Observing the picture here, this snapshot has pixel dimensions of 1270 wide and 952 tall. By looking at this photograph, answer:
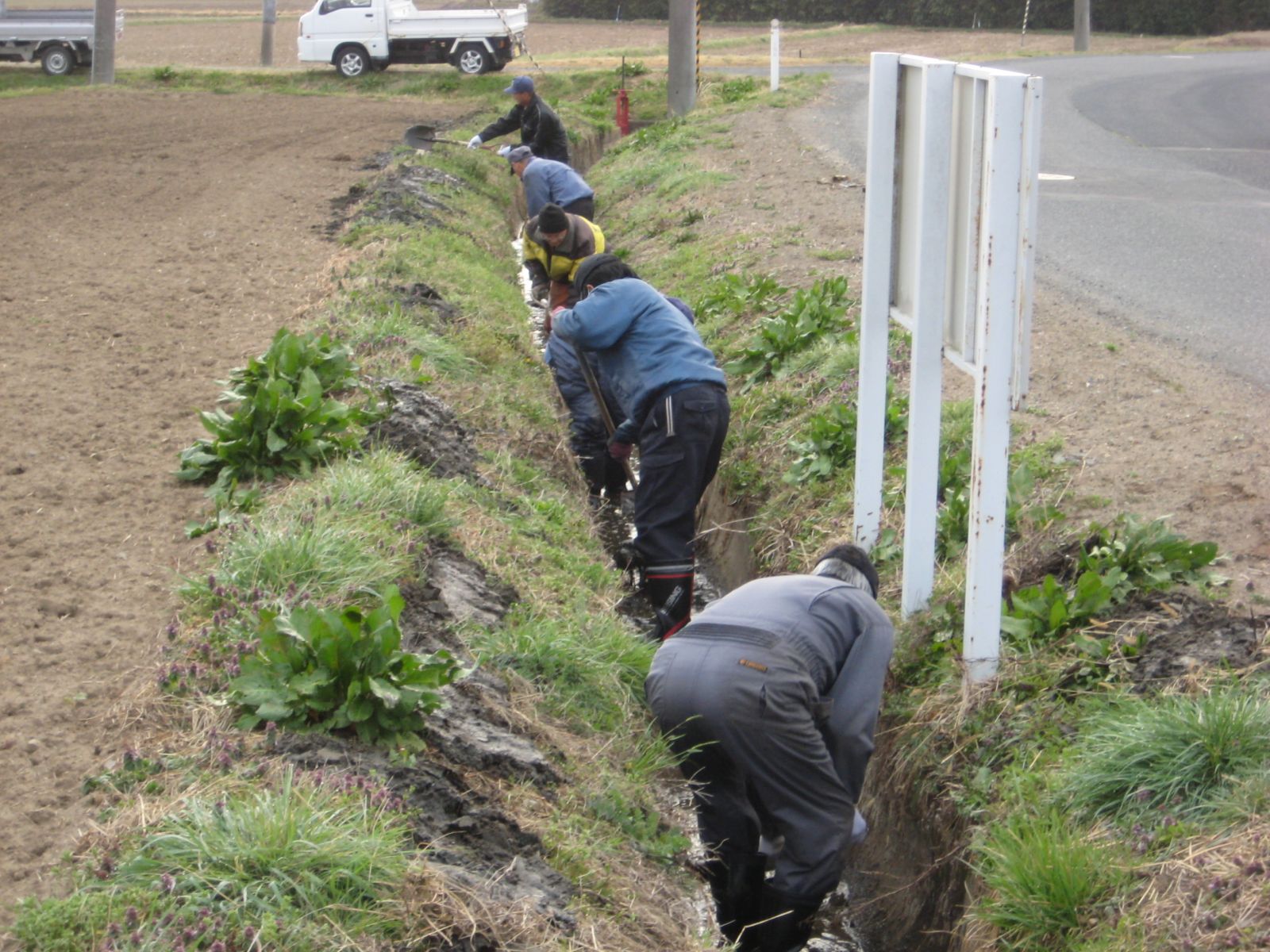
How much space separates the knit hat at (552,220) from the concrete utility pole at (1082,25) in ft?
89.6

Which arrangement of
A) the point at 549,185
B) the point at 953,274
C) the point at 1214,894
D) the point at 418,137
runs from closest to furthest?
the point at 1214,894, the point at 953,274, the point at 549,185, the point at 418,137

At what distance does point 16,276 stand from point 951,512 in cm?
707

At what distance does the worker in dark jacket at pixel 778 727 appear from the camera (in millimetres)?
4293

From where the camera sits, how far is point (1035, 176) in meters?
3.96

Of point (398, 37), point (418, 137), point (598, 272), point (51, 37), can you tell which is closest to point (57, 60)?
point (51, 37)

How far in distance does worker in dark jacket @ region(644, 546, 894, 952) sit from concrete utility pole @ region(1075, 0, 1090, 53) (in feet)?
101

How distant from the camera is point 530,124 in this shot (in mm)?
13594

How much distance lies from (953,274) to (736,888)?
2.24 meters

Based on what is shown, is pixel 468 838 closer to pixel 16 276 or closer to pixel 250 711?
pixel 250 711

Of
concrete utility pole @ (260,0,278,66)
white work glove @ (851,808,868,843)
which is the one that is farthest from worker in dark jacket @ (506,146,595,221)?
concrete utility pole @ (260,0,278,66)

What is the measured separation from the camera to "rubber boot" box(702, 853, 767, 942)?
4.65 m

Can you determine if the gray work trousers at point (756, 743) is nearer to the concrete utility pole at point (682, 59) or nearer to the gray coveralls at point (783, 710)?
the gray coveralls at point (783, 710)

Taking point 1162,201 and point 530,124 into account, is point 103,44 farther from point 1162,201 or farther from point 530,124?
point 1162,201

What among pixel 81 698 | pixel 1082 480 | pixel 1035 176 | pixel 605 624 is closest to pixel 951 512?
pixel 1082 480
